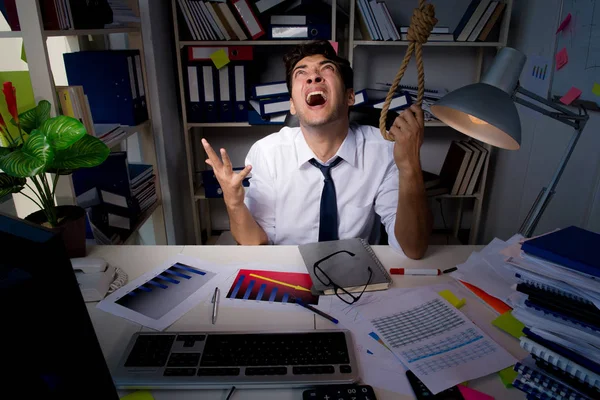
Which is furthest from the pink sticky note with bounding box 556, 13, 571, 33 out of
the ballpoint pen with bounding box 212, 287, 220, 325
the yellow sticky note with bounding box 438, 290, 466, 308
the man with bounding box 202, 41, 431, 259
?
the ballpoint pen with bounding box 212, 287, 220, 325

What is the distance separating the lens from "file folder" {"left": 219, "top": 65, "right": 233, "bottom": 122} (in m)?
2.50

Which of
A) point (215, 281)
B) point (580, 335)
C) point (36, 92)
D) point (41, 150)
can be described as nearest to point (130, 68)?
point (36, 92)

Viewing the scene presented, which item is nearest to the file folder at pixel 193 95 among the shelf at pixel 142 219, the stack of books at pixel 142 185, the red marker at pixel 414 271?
the stack of books at pixel 142 185

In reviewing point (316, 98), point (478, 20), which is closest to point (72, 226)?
point (316, 98)

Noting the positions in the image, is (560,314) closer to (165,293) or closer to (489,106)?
(489,106)

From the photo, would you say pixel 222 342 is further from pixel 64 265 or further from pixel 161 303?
pixel 64 265

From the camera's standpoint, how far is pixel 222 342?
0.90 metres

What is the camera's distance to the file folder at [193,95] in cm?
250

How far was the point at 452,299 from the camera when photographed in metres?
1.07

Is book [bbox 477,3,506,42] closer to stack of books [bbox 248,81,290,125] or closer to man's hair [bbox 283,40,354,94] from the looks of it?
stack of books [bbox 248,81,290,125]

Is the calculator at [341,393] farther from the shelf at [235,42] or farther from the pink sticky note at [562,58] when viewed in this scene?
the shelf at [235,42]

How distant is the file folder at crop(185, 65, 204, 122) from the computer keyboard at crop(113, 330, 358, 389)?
191cm

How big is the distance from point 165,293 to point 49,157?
0.47 m

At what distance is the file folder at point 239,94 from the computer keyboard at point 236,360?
188cm
